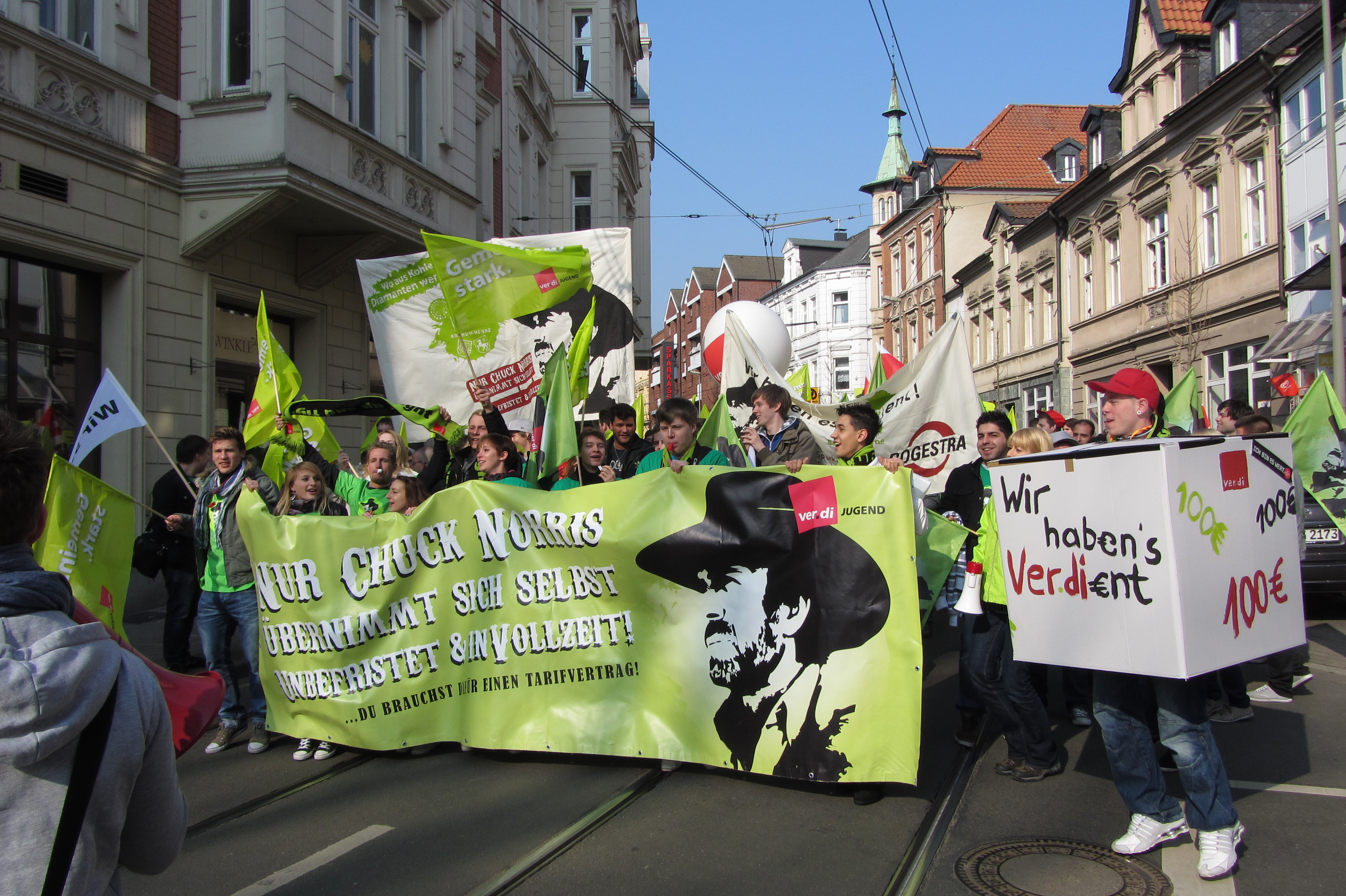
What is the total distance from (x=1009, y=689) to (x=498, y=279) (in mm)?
4804

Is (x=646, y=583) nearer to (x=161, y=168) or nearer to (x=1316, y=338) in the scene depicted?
(x=161, y=168)

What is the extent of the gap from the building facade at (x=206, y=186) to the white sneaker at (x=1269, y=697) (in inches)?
409

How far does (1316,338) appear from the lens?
16.0m

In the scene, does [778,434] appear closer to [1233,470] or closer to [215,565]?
[1233,470]

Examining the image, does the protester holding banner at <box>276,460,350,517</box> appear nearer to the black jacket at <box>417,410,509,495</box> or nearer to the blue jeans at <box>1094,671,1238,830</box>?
the black jacket at <box>417,410,509,495</box>

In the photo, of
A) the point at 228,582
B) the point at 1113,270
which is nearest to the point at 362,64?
the point at 228,582

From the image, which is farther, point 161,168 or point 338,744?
point 161,168

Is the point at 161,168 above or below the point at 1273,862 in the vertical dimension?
above

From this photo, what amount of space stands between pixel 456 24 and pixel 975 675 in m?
14.1

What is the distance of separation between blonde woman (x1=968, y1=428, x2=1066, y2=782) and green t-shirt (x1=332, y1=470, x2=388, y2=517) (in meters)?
3.82

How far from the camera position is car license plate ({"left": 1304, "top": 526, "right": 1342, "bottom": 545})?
8.70 m

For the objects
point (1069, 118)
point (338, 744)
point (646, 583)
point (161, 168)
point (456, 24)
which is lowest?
point (338, 744)

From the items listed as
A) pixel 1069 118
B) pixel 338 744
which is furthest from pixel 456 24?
pixel 1069 118

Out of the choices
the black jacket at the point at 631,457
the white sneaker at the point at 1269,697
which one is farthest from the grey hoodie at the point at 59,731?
the white sneaker at the point at 1269,697
